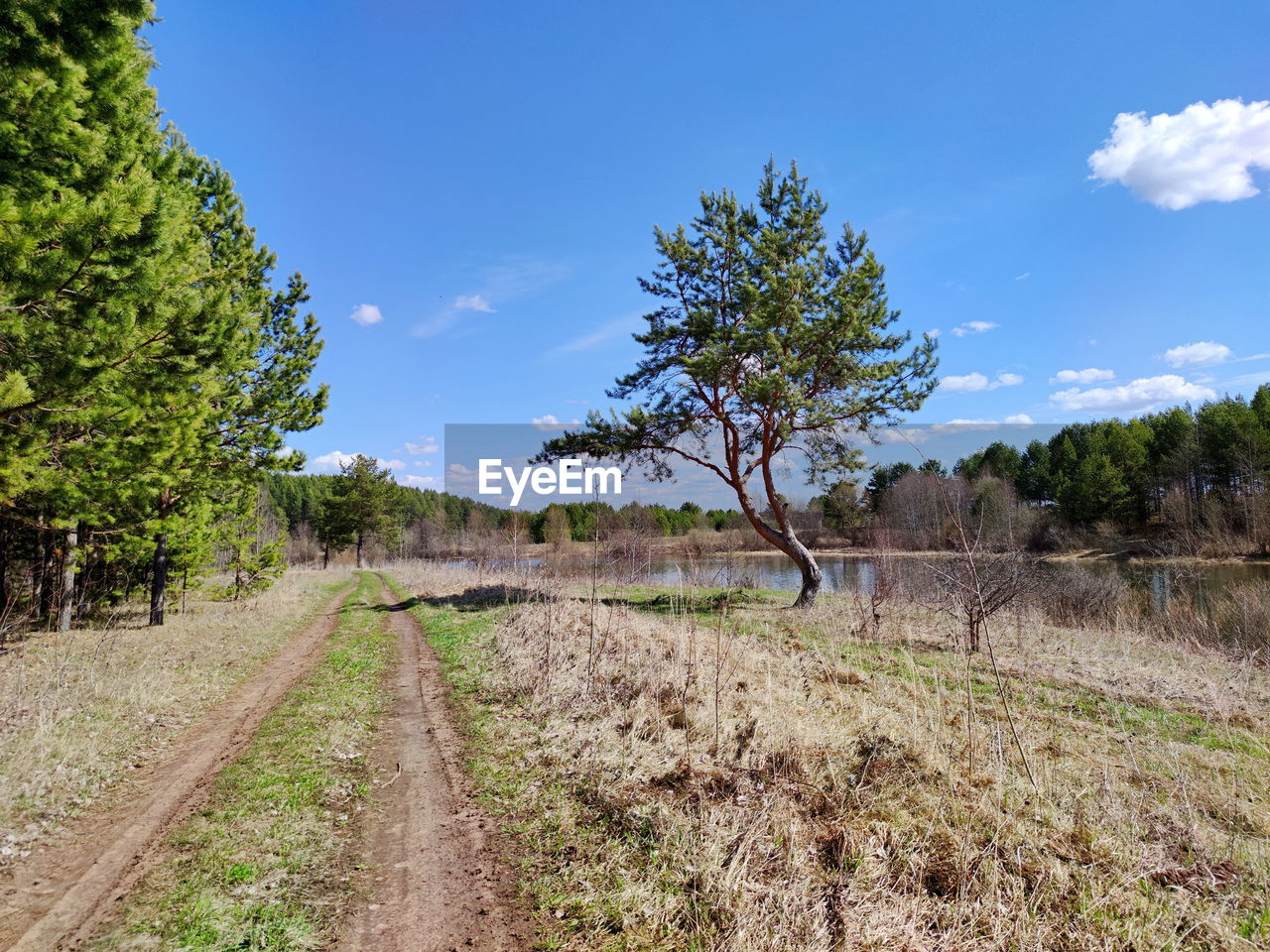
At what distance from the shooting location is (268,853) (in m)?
4.01

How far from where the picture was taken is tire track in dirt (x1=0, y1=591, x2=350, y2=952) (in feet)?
10.8

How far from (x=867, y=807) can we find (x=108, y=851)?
5.43 metres

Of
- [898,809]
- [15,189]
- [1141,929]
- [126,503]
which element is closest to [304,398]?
[126,503]

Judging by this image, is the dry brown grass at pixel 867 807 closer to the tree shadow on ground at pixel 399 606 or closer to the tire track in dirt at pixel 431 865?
the tire track in dirt at pixel 431 865

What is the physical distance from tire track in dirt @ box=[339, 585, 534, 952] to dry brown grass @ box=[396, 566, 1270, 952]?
Answer: 284mm

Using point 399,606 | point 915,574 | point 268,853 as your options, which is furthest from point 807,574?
point 268,853

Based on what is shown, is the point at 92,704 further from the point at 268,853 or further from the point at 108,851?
the point at 268,853

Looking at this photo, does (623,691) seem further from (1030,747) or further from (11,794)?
(11,794)

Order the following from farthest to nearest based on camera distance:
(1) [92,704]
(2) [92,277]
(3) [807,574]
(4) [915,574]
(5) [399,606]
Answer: (4) [915,574] → (5) [399,606] → (3) [807,574] → (1) [92,704] → (2) [92,277]

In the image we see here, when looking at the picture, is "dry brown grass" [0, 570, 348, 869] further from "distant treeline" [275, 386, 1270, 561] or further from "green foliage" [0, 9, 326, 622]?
"distant treeline" [275, 386, 1270, 561]

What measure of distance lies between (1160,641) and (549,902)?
1573 centimetres

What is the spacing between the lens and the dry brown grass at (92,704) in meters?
4.69

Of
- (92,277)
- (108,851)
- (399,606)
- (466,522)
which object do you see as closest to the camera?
(108,851)

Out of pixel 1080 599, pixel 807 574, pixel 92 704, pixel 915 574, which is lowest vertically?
pixel 1080 599
